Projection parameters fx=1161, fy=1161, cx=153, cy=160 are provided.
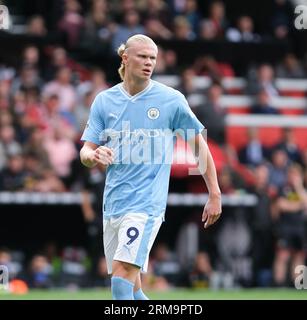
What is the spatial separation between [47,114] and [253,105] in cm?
403

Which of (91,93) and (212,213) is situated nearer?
(212,213)

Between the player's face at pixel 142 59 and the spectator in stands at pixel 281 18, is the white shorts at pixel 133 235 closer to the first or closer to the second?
the player's face at pixel 142 59

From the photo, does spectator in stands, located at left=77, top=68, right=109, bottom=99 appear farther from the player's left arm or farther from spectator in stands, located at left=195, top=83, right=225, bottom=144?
the player's left arm

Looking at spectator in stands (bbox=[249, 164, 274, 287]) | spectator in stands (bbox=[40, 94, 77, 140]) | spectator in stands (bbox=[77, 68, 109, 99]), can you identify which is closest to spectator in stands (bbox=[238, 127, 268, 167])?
spectator in stands (bbox=[249, 164, 274, 287])

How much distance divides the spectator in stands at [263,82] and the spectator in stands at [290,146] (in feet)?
5.67

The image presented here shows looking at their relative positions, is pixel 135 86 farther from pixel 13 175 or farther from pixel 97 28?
pixel 97 28

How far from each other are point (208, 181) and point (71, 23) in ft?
39.6

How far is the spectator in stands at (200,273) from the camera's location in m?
17.1

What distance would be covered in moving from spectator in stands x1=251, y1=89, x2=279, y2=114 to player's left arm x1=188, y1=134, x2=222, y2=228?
11.1 meters

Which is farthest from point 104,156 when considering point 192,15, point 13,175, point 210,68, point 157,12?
point 192,15

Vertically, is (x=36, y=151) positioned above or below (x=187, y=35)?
below

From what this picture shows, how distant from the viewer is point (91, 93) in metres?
18.4
